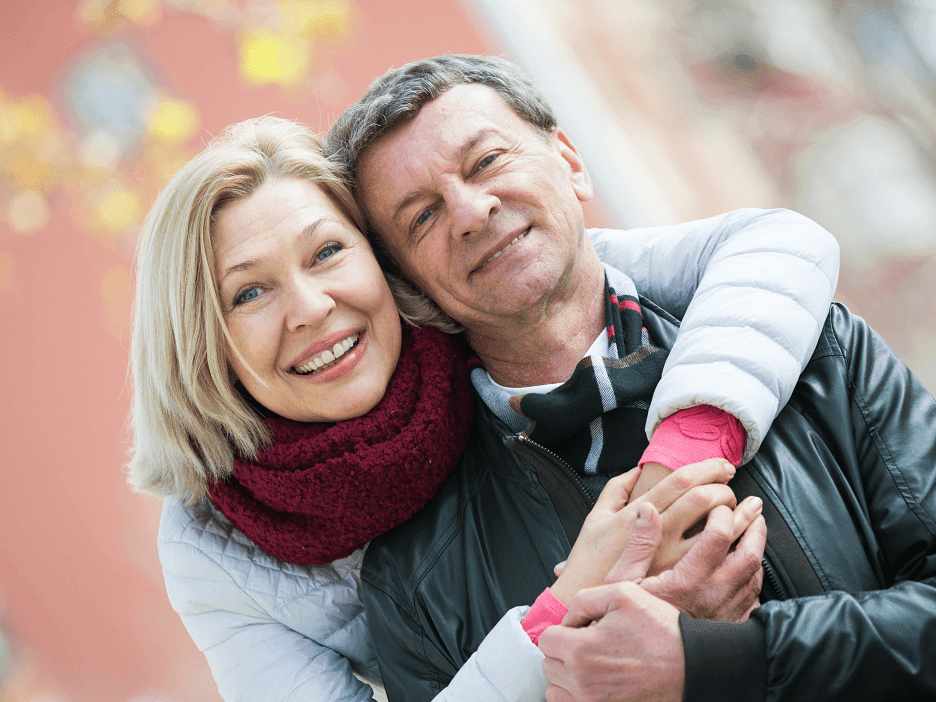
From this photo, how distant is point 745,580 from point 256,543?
1022 millimetres

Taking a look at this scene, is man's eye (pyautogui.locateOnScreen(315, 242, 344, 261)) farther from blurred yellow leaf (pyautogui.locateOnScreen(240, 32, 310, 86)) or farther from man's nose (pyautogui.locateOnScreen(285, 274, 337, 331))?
blurred yellow leaf (pyautogui.locateOnScreen(240, 32, 310, 86))

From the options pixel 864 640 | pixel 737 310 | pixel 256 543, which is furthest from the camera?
Answer: pixel 256 543

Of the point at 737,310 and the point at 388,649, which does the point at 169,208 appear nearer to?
the point at 388,649

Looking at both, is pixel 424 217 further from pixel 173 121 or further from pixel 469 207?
pixel 173 121

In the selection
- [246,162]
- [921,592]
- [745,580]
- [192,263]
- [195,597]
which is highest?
[246,162]

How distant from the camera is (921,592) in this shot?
109cm

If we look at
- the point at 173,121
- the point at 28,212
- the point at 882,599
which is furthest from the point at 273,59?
the point at 882,599

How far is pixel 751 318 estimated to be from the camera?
49.5 inches

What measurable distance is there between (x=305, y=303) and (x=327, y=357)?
0.14 metres

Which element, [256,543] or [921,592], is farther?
[256,543]

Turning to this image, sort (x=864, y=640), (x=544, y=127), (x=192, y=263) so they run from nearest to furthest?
(x=864, y=640)
(x=192, y=263)
(x=544, y=127)

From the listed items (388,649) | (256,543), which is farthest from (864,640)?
(256,543)

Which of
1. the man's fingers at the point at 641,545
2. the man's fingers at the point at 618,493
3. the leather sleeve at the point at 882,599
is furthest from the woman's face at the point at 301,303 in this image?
the leather sleeve at the point at 882,599

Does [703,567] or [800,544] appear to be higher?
[703,567]
